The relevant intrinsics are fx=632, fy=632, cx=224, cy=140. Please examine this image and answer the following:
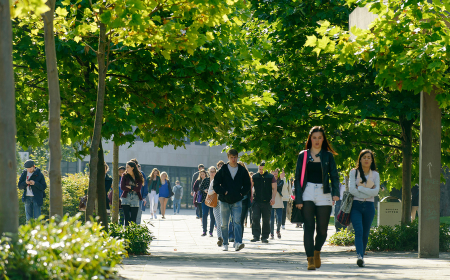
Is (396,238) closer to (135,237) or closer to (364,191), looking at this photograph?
(364,191)

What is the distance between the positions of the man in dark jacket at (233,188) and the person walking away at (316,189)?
12.6 ft

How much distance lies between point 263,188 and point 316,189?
6.99 meters

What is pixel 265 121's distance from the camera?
13930 mm

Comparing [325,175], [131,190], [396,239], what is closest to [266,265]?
[325,175]

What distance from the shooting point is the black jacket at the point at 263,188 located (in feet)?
49.5

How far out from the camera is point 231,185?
476 inches

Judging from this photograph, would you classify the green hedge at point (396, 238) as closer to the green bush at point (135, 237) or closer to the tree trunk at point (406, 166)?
the tree trunk at point (406, 166)

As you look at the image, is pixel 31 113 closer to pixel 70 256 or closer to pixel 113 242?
pixel 113 242

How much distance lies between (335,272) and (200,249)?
18.3 feet

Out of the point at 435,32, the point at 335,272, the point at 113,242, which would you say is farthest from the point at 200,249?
the point at 113,242

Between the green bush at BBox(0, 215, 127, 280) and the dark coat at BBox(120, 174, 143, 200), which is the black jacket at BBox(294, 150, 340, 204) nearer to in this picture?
the green bush at BBox(0, 215, 127, 280)

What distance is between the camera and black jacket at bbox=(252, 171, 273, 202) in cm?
1509

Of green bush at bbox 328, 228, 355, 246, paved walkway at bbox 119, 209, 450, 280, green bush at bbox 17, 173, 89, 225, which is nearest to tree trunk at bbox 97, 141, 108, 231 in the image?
paved walkway at bbox 119, 209, 450, 280

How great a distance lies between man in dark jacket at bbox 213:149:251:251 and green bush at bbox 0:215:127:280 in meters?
7.11
